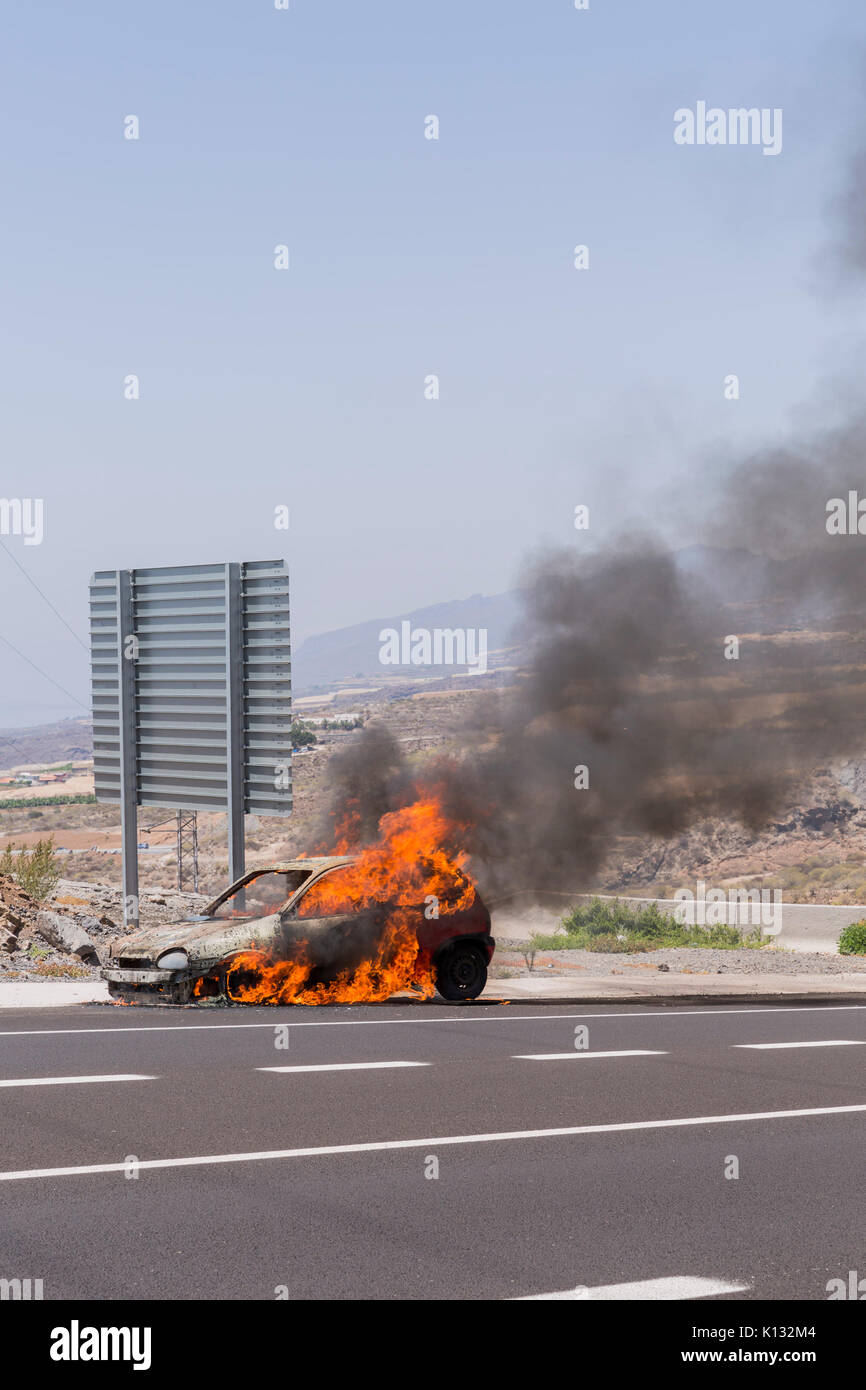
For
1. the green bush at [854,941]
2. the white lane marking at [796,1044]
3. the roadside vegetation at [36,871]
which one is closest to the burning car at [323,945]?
the white lane marking at [796,1044]

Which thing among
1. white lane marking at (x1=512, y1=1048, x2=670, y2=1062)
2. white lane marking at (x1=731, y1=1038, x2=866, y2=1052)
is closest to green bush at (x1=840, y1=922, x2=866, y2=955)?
white lane marking at (x1=731, y1=1038, x2=866, y2=1052)

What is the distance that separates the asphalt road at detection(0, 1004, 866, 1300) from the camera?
5824 mm

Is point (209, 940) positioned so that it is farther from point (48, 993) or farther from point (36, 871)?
point (36, 871)

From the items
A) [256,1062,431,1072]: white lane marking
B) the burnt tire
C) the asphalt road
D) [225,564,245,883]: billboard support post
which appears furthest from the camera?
[225,564,245,883]: billboard support post

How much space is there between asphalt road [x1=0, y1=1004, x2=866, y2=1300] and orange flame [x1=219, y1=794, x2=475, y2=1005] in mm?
1156

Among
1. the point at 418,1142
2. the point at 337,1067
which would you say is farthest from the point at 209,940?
the point at 418,1142

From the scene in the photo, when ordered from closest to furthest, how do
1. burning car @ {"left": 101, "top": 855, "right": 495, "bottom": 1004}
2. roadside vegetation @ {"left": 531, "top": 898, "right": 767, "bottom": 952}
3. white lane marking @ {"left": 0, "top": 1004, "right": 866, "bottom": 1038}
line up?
white lane marking @ {"left": 0, "top": 1004, "right": 866, "bottom": 1038}, burning car @ {"left": 101, "top": 855, "right": 495, "bottom": 1004}, roadside vegetation @ {"left": 531, "top": 898, "right": 767, "bottom": 952}

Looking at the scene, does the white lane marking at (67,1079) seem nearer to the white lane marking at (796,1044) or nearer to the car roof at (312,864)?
the car roof at (312,864)

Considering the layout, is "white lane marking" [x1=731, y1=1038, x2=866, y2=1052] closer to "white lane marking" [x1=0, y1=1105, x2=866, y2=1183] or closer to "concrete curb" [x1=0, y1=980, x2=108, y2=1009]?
"white lane marking" [x1=0, y1=1105, x2=866, y2=1183]

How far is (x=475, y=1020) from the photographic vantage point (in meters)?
14.0

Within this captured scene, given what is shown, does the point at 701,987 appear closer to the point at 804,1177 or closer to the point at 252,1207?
the point at 804,1177

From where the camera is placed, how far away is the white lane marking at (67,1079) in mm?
9852

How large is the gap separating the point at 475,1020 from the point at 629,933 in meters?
16.5

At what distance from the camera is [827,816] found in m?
58.1
